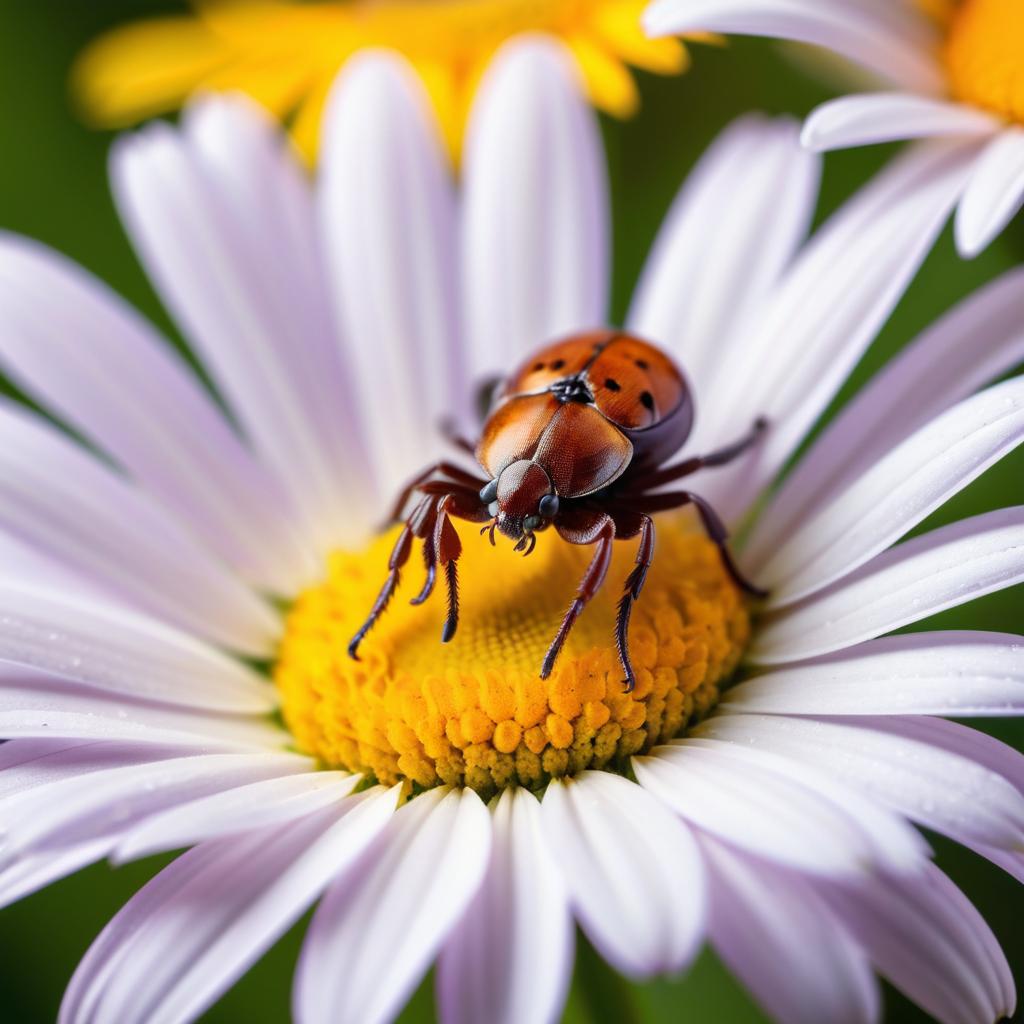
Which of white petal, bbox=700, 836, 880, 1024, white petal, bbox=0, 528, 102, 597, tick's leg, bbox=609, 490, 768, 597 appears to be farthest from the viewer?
white petal, bbox=0, 528, 102, 597

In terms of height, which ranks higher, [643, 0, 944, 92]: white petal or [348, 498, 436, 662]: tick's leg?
[643, 0, 944, 92]: white petal

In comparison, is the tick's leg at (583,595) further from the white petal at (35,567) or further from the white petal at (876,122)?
the white petal at (35,567)

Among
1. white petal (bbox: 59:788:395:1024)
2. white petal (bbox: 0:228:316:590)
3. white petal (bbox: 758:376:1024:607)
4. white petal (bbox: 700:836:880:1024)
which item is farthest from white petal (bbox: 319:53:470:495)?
white petal (bbox: 700:836:880:1024)

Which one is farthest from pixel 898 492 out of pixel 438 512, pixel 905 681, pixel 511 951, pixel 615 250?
pixel 615 250

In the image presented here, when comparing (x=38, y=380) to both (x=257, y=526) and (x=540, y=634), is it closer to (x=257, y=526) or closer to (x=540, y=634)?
(x=257, y=526)

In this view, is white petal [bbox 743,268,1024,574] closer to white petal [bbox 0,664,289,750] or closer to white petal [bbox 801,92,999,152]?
white petal [bbox 801,92,999,152]

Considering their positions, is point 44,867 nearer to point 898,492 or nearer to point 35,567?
point 35,567
